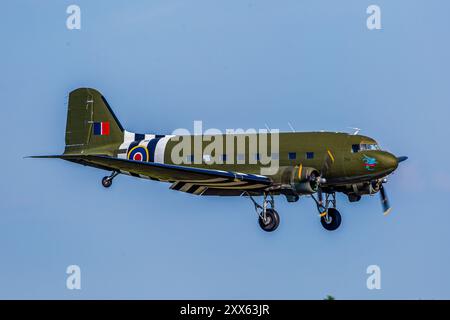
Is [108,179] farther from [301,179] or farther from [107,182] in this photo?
[301,179]

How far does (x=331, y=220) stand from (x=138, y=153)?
8741mm

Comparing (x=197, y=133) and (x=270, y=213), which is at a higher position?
(x=197, y=133)

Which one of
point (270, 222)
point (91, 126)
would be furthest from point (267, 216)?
point (91, 126)

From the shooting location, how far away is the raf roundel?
4428 cm

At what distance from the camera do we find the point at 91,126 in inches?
1810

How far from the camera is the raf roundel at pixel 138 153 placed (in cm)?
4428

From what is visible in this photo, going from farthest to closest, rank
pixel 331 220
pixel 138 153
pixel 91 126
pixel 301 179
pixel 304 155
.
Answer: pixel 91 126 → pixel 138 153 → pixel 331 220 → pixel 304 155 → pixel 301 179

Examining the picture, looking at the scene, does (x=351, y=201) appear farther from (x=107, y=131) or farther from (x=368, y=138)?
(x=107, y=131)

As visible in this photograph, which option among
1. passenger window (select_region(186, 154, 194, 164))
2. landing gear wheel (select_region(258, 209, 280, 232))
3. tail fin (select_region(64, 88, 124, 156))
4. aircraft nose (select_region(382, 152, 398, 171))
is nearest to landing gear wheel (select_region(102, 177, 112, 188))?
tail fin (select_region(64, 88, 124, 156))

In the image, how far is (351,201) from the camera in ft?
139
